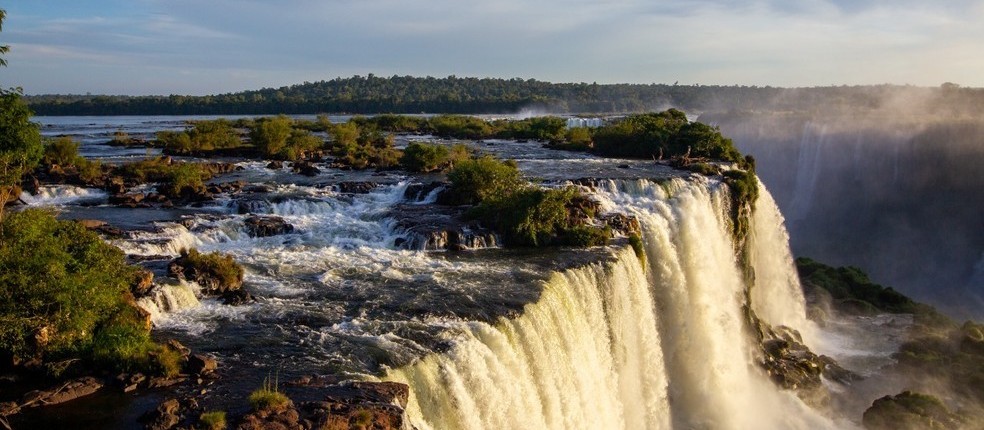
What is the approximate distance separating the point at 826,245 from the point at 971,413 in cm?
2898

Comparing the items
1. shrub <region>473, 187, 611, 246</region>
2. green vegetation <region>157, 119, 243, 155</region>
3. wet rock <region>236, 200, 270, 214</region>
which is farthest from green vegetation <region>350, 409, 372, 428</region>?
green vegetation <region>157, 119, 243, 155</region>

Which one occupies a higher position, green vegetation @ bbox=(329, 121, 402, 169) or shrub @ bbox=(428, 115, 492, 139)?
shrub @ bbox=(428, 115, 492, 139)

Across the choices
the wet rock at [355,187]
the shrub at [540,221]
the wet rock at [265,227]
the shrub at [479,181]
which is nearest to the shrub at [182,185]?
the wet rock at [355,187]

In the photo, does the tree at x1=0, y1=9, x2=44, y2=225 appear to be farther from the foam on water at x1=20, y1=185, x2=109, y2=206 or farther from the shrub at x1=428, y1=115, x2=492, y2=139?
the shrub at x1=428, y1=115, x2=492, y2=139

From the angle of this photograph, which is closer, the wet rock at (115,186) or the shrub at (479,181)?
the shrub at (479,181)

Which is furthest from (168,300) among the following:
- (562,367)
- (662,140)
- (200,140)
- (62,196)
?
(662,140)

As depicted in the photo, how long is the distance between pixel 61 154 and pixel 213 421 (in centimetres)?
2395

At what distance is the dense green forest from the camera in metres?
90.9

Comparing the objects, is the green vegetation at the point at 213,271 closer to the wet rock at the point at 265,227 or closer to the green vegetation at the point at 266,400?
the wet rock at the point at 265,227

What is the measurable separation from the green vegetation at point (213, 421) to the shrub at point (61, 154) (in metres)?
23.3

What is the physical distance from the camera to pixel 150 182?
26.6 m

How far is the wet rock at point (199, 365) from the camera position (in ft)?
32.9

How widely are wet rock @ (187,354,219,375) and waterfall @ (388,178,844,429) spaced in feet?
8.49

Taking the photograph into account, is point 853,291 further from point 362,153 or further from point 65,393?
point 65,393
